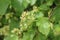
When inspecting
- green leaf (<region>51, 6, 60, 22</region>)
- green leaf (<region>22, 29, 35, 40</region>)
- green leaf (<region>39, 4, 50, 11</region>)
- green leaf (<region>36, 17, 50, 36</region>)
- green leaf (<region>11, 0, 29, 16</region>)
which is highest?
green leaf (<region>11, 0, 29, 16</region>)

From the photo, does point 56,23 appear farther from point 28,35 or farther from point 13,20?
point 13,20

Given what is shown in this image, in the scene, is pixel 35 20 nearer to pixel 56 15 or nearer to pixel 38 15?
pixel 38 15

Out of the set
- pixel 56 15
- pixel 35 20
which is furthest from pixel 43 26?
pixel 56 15

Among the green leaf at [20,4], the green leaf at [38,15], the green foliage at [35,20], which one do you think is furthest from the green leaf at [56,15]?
the green leaf at [20,4]

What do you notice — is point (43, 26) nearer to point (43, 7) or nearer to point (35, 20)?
point (35, 20)

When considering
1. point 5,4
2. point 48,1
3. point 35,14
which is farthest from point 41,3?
point 5,4

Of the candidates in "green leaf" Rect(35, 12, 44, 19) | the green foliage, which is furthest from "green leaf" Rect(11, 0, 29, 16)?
"green leaf" Rect(35, 12, 44, 19)

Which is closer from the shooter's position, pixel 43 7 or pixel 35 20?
pixel 35 20

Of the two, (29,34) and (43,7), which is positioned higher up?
(43,7)

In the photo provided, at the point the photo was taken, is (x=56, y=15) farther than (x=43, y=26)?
Yes

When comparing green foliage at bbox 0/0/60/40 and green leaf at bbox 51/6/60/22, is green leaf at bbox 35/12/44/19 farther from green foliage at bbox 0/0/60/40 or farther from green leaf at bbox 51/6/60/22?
green leaf at bbox 51/6/60/22

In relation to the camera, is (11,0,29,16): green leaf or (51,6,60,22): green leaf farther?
(51,6,60,22): green leaf
